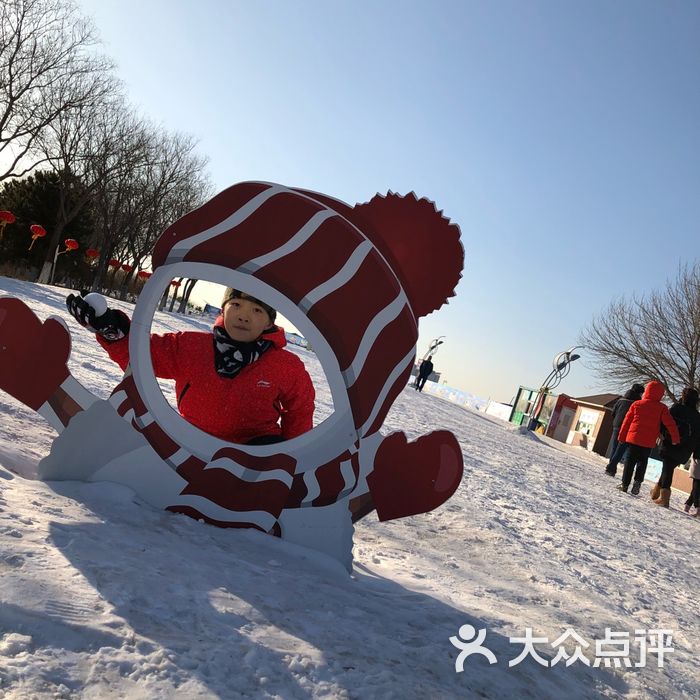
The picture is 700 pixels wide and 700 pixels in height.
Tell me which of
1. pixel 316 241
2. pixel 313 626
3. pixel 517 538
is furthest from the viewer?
pixel 517 538

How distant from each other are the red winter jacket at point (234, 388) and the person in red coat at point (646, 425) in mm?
6713

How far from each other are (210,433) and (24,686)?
1.50 m

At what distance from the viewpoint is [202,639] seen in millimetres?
1357

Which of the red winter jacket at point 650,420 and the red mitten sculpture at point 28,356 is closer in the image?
the red mitten sculpture at point 28,356

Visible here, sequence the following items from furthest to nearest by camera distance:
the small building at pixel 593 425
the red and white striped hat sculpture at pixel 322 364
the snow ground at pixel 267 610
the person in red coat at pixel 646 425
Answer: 1. the small building at pixel 593 425
2. the person in red coat at pixel 646 425
3. the red and white striped hat sculpture at pixel 322 364
4. the snow ground at pixel 267 610

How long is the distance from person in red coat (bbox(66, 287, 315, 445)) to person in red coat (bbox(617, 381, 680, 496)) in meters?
6.72

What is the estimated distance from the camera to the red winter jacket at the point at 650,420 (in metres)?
7.89

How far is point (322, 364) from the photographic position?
7.46 feet

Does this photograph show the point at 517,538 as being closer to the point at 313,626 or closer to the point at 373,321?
the point at 373,321

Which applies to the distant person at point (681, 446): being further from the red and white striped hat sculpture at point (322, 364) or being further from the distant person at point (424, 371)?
the distant person at point (424, 371)

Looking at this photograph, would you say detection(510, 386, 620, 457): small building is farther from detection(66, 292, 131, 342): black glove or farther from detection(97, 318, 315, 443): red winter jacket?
detection(66, 292, 131, 342): black glove

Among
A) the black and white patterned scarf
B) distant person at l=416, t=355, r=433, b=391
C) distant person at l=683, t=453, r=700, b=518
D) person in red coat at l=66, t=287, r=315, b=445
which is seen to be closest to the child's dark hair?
person in red coat at l=66, t=287, r=315, b=445

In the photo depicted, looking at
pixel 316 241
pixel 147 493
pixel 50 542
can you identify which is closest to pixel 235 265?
pixel 316 241

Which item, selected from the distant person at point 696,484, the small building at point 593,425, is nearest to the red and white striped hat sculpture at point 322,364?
the distant person at point 696,484
